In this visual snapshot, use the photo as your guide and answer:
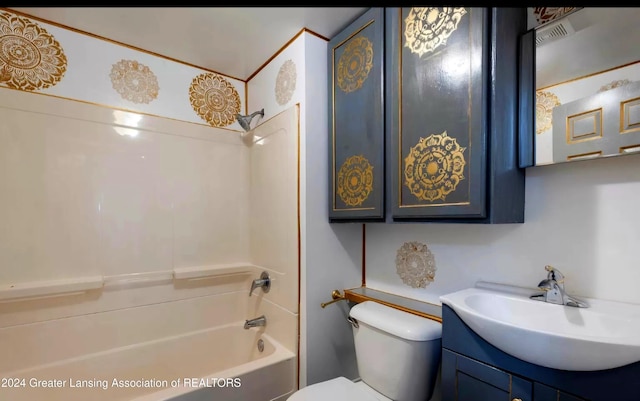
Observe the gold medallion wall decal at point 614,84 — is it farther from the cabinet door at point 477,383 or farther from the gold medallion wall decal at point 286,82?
the gold medallion wall decal at point 286,82

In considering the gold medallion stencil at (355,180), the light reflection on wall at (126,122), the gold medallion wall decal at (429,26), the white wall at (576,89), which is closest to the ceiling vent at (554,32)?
the white wall at (576,89)

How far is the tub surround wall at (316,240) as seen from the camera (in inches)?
61.9

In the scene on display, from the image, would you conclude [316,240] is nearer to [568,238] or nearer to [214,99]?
[568,238]

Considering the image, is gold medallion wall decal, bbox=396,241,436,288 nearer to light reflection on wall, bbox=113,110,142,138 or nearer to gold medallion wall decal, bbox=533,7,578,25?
gold medallion wall decal, bbox=533,7,578,25

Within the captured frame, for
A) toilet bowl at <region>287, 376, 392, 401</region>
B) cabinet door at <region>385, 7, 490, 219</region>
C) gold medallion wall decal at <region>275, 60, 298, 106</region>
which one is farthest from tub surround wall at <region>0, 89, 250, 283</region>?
cabinet door at <region>385, 7, 490, 219</region>

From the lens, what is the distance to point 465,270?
1356mm

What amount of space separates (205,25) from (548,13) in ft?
5.21

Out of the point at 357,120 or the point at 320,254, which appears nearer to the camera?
the point at 357,120

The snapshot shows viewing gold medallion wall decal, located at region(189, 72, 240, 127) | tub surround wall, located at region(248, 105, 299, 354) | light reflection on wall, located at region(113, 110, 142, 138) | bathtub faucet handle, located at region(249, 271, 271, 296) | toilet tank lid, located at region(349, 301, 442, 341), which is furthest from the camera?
gold medallion wall decal, located at region(189, 72, 240, 127)

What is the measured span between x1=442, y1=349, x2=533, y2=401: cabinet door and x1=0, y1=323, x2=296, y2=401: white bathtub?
2.75 feet

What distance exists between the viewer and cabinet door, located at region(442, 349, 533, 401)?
875 mm

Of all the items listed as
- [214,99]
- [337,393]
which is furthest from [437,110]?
[214,99]

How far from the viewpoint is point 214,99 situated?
210 centimetres

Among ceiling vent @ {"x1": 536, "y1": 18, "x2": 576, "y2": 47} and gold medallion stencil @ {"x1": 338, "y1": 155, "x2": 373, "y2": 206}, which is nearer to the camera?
ceiling vent @ {"x1": 536, "y1": 18, "x2": 576, "y2": 47}
